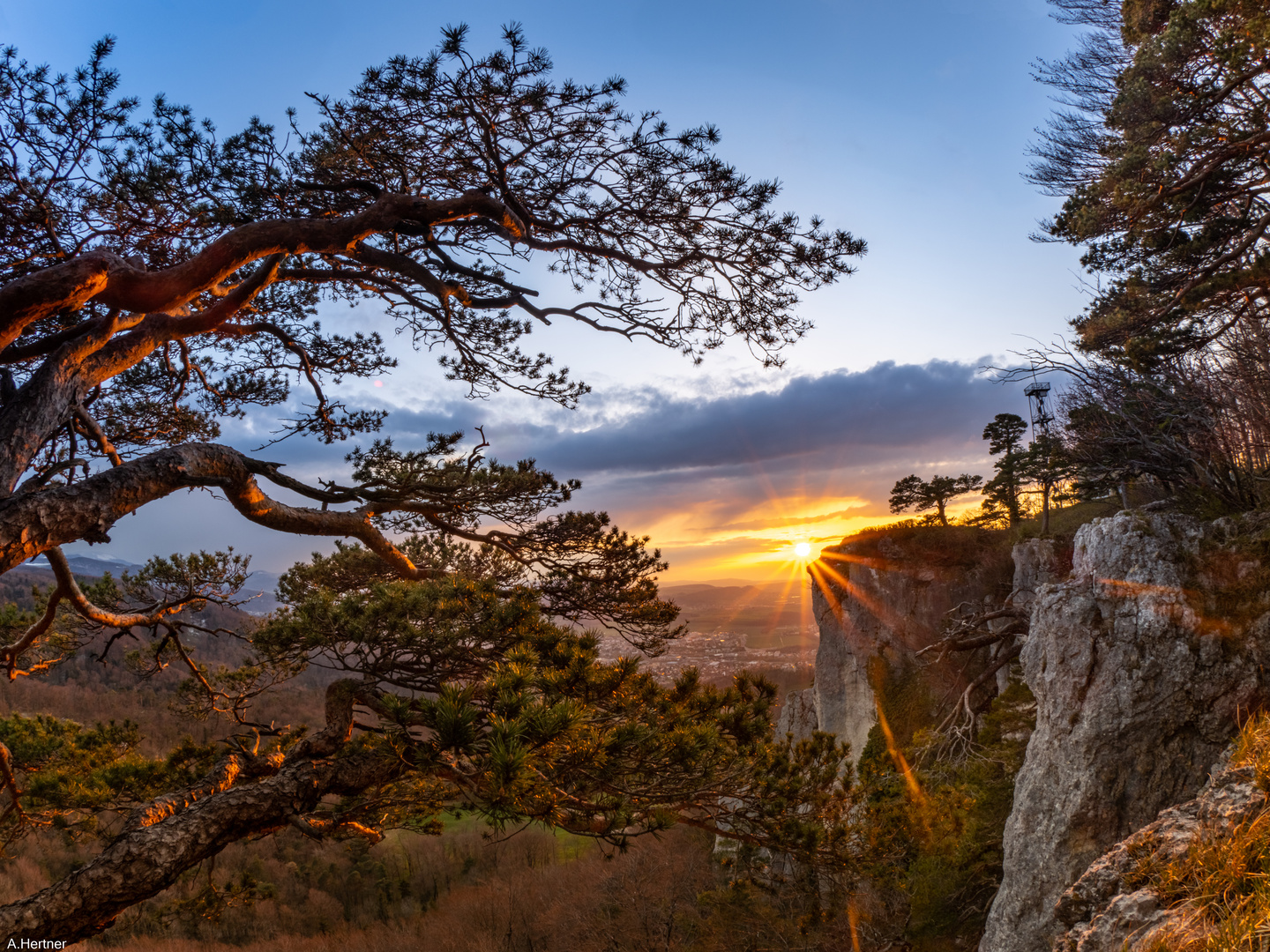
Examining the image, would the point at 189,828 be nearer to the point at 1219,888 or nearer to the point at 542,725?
the point at 542,725

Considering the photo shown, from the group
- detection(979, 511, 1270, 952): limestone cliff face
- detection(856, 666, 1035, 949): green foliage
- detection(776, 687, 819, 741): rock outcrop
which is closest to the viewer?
detection(979, 511, 1270, 952): limestone cliff face

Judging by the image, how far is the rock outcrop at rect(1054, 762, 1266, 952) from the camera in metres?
2.53

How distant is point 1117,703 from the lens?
5.62 meters

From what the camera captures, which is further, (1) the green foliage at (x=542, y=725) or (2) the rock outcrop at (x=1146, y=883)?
(1) the green foliage at (x=542, y=725)

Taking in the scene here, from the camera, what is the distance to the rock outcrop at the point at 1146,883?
99.7 inches

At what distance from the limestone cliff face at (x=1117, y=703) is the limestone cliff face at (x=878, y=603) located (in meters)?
7.77

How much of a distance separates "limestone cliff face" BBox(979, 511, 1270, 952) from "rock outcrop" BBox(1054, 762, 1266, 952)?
249cm

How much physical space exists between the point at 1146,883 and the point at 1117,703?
3.43 m

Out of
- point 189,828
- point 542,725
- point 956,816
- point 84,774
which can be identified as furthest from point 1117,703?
point 84,774

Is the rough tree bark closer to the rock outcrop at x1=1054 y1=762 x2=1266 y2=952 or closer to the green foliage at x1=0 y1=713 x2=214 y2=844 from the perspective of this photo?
the green foliage at x1=0 y1=713 x2=214 y2=844

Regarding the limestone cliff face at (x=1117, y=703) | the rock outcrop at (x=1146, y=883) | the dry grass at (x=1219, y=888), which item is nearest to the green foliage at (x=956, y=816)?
the limestone cliff face at (x=1117, y=703)

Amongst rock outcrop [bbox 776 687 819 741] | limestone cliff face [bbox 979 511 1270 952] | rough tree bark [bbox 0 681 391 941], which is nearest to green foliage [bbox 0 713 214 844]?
rough tree bark [bbox 0 681 391 941]

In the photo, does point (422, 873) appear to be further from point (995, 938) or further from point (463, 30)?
point (463, 30)

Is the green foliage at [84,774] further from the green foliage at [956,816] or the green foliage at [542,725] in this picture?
the green foliage at [956,816]
